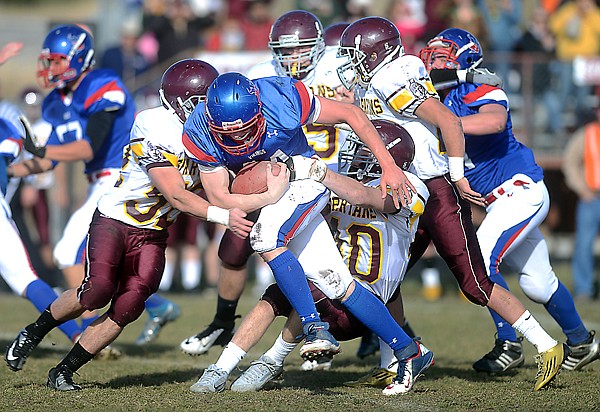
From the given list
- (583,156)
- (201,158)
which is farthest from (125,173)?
(583,156)

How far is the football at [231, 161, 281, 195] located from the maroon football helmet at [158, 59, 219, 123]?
1.71 feet

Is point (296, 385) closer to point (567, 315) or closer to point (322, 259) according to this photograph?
point (322, 259)

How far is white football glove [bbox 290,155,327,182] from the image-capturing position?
4754mm

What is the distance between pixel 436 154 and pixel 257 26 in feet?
24.3

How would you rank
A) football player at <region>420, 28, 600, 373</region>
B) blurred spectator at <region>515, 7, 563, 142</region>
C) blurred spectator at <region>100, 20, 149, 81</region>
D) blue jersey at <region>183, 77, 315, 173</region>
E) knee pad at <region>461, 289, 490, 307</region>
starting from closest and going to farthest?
blue jersey at <region>183, 77, 315, 173</region>, knee pad at <region>461, 289, 490, 307</region>, football player at <region>420, 28, 600, 373</region>, blurred spectator at <region>515, 7, 563, 142</region>, blurred spectator at <region>100, 20, 149, 81</region>

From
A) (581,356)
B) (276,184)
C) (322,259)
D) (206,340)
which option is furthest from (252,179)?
(581,356)

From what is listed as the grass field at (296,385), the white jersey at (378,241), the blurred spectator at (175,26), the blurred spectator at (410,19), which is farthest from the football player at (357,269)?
the blurred spectator at (175,26)

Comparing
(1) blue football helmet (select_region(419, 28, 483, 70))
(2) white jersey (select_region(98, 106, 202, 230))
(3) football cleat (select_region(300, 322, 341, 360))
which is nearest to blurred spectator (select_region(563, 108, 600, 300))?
(1) blue football helmet (select_region(419, 28, 483, 70))

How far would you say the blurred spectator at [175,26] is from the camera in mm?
12212

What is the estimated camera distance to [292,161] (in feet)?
15.8

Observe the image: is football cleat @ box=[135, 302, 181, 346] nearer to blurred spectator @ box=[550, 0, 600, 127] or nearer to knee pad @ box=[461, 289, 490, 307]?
knee pad @ box=[461, 289, 490, 307]

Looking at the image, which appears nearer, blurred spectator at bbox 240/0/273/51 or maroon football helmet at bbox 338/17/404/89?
maroon football helmet at bbox 338/17/404/89

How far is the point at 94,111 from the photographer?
643cm

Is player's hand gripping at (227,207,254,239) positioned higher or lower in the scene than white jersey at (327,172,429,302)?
higher
